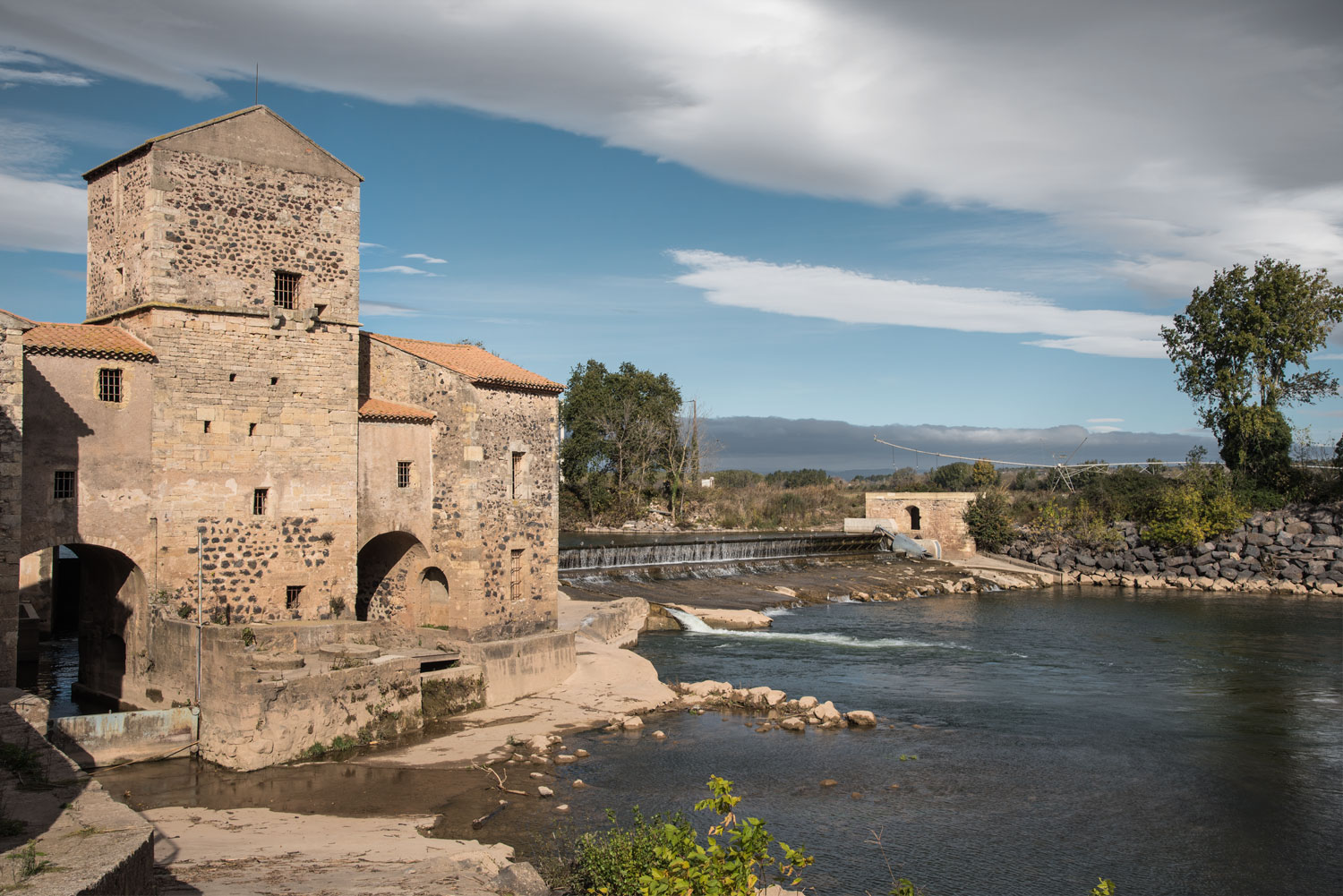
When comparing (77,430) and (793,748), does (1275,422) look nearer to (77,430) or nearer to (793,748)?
(793,748)

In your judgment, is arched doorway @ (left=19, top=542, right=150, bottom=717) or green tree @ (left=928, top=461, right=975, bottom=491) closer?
arched doorway @ (left=19, top=542, right=150, bottom=717)

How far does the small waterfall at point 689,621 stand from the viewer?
2534 cm

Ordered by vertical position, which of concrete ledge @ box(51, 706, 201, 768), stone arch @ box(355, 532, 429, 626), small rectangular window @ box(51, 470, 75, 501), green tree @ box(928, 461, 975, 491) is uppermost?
small rectangular window @ box(51, 470, 75, 501)

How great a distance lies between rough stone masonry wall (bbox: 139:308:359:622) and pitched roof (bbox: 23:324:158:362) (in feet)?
0.89

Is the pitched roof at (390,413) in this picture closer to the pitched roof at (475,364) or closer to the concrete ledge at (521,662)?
the pitched roof at (475,364)

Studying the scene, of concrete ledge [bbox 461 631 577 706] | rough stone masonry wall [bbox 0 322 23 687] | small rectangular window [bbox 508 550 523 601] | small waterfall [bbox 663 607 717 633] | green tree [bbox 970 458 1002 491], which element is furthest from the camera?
green tree [bbox 970 458 1002 491]

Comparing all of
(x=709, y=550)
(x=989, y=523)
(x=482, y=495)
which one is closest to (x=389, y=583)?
(x=482, y=495)

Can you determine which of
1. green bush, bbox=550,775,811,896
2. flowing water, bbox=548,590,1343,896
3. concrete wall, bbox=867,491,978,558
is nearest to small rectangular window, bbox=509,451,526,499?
flowing water, bbox=548,590,1343,896

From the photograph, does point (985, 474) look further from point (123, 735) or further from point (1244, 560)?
point (123, 735)

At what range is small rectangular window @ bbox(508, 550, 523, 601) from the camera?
1700cm

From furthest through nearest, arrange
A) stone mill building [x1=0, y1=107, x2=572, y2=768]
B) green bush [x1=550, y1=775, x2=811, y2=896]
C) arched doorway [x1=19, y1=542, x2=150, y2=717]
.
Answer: arched doorway [x1=19, y1=542, x2=150, y2=717]
stone mill building [x1=0, y1=107, x2=572, y2=768]
green bush [x1=550, y1=775, x2=811, y2=896]

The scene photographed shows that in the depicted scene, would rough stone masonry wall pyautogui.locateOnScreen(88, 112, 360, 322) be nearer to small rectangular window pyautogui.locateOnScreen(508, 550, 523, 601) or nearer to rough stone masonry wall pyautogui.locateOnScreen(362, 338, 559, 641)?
rough stone masonry wall pyautogui.locateOnScreen(362, 338, 559, 641)

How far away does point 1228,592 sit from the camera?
34.7m

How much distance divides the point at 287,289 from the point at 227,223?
134 cm
